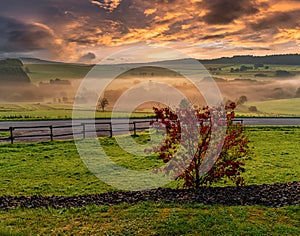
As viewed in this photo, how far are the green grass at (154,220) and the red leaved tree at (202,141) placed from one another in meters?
2.45

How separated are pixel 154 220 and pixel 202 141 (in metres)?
4.01

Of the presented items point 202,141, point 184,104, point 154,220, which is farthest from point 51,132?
point 154,220

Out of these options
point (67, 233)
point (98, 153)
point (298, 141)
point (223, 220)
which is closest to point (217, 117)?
point (223, 220)

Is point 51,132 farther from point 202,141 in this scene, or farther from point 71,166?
point 202,141

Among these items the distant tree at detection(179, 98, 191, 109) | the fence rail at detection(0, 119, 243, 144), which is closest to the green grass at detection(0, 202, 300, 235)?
the distant tree at detection(179, 98, 191, 109)

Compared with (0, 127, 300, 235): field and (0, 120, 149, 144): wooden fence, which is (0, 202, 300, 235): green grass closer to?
(0, 127, 300, 235): field

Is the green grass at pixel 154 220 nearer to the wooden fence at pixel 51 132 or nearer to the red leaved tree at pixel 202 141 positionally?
the red leaved tree at pixel 202 141

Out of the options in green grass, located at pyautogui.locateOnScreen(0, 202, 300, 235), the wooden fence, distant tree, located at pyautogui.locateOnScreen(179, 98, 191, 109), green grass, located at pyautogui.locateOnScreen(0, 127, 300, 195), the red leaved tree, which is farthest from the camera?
the wooden fence

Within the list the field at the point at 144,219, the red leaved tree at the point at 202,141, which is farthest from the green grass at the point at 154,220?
the red leaved tree at the point at 202,141

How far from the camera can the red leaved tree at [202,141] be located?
1081cm

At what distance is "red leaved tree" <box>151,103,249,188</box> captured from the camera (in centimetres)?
1081

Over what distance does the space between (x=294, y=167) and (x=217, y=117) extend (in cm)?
896

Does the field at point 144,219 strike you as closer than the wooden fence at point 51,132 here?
Yes

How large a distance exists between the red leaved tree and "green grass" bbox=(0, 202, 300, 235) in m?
2.45
